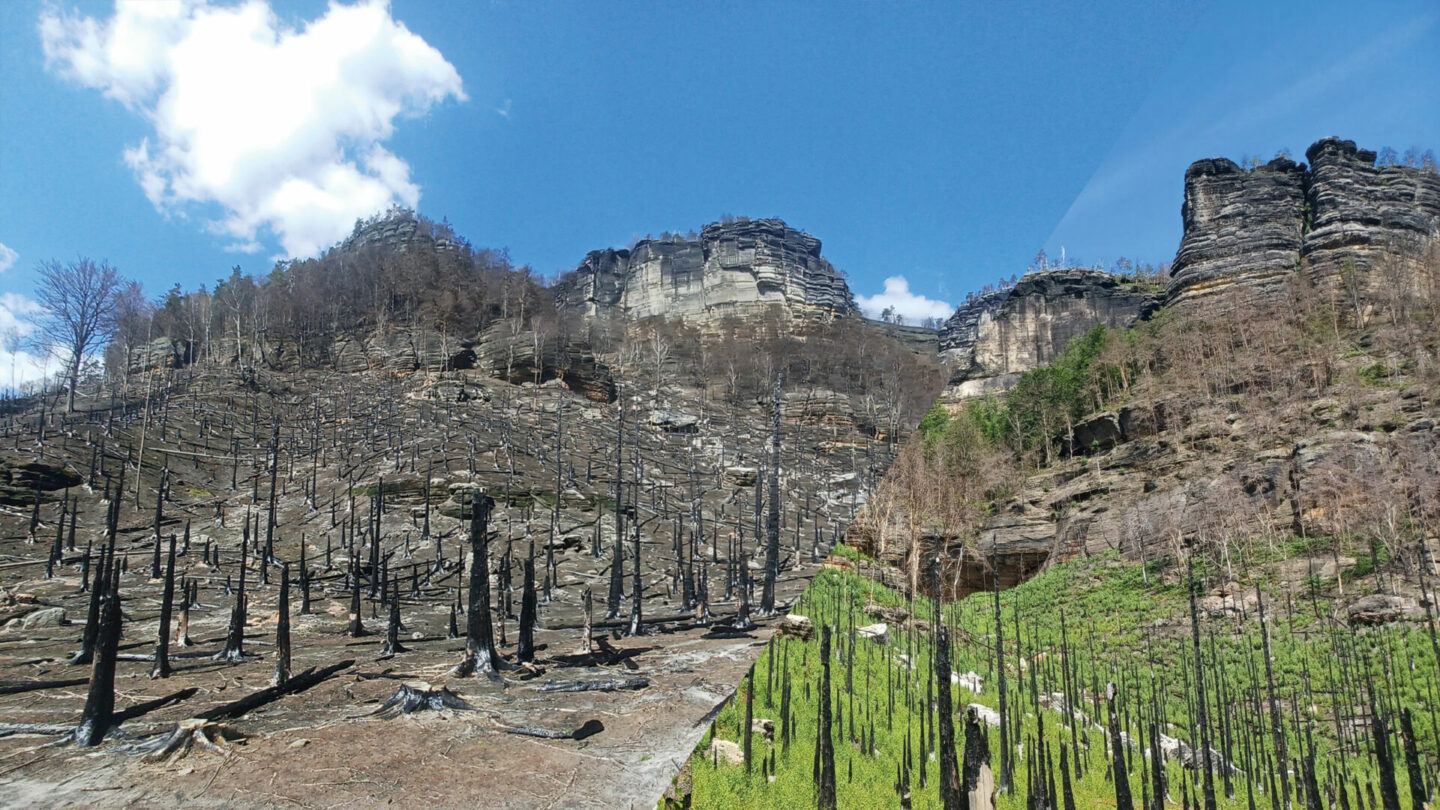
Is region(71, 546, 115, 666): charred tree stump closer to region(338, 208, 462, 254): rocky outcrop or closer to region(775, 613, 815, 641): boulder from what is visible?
region(775, 613, 815, 641): boulder

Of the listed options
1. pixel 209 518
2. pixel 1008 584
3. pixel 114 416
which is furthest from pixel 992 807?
pixel 114 416

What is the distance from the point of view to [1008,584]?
11.8 meters

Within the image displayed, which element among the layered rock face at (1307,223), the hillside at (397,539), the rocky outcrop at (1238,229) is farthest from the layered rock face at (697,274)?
the layered rock face at (1307,223)

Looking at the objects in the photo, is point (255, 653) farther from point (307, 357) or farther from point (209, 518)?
point (307, 357)

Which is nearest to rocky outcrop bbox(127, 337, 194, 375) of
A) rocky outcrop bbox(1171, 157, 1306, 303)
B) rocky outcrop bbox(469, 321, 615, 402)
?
rocky outcrop bbox(1171, 157, 1306, 303)

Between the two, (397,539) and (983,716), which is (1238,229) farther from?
(397,539)

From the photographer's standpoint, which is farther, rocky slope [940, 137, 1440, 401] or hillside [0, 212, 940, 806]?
rocky slope [940, 137, 1440, 401]

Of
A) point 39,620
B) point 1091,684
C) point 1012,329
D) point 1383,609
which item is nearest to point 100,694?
point 1012,329

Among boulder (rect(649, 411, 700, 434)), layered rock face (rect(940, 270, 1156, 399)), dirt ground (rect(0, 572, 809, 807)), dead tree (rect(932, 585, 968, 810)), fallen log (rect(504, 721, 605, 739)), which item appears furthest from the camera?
boulder (rect(649, 411, 700, 434))

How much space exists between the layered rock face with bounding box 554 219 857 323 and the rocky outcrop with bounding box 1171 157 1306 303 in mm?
51215

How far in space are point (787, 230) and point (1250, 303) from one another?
7171cm

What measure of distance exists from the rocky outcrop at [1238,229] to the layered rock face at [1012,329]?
4.20 metres

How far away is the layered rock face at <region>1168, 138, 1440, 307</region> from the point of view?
4.56 metres

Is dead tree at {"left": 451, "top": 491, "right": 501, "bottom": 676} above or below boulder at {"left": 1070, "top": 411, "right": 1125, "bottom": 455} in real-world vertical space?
below
